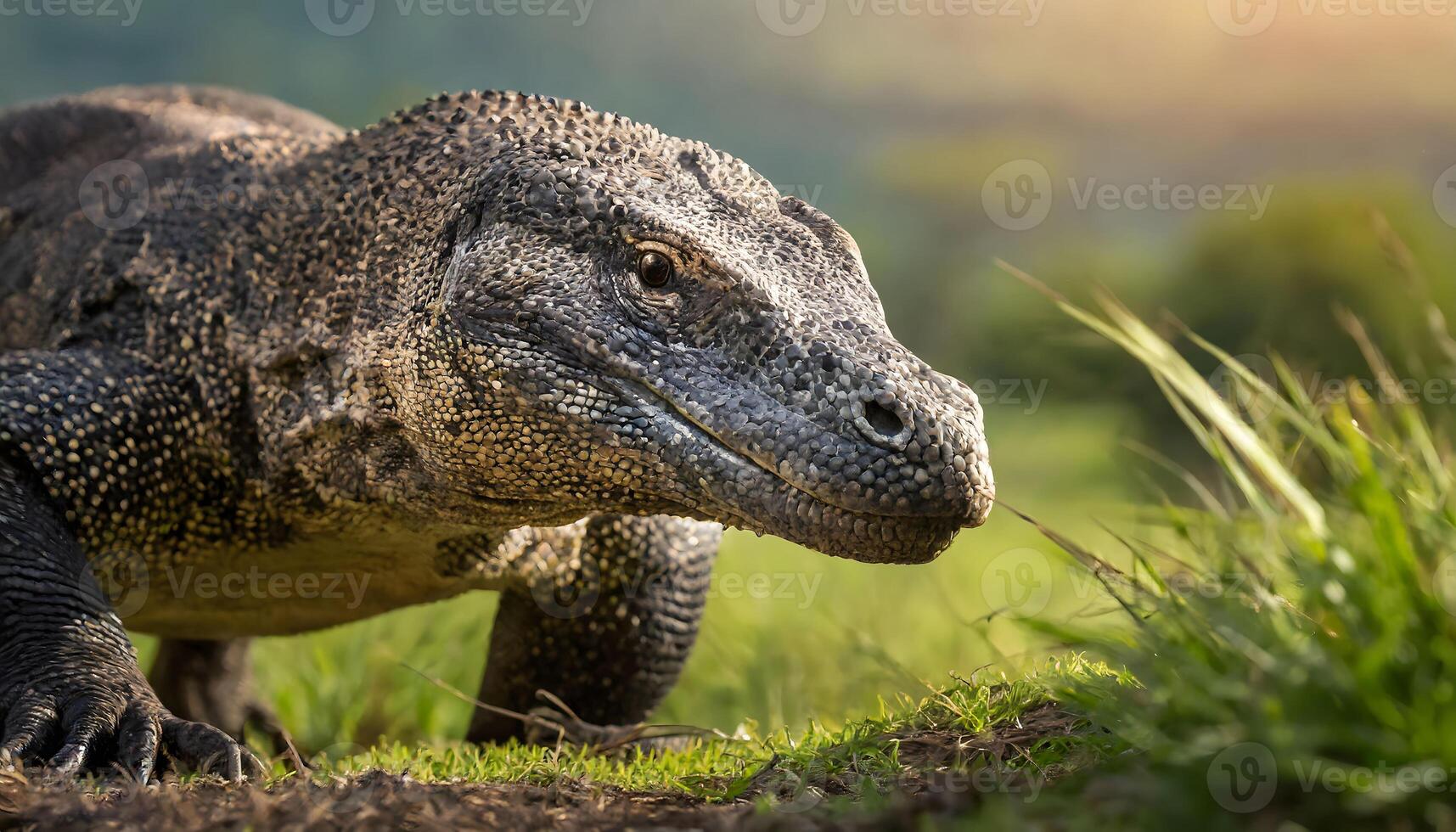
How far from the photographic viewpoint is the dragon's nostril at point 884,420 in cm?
334

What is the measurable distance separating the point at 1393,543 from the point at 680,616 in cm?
340

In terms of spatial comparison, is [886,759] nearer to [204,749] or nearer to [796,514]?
[796,514]

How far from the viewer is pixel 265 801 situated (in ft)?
9.56

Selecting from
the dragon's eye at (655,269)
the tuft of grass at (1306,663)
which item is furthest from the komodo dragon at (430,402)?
the tuft of grass at (1306,663)

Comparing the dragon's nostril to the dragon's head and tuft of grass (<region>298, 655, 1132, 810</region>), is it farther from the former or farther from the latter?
tuft of grass (<region>298, 655, 1132, 810</region>)

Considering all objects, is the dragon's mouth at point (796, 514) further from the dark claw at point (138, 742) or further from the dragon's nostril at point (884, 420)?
the dark claw at point (138, 742)

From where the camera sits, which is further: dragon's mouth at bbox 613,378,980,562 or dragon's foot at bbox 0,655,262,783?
dragon's foot at bbox 0,655,262,783

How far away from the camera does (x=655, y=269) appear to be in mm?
3838

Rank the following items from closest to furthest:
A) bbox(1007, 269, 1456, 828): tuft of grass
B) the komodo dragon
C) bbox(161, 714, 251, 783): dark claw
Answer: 1. bbox(1007, 269, 1456, 828): tuft of grass
2. the komodo dragon
3. bbox(161, 714, 251, 783): dark claw

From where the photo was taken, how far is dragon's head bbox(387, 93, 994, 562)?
3379 mm

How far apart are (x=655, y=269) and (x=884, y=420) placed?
2.79 ft

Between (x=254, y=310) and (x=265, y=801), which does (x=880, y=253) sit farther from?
(x=265, y=801)

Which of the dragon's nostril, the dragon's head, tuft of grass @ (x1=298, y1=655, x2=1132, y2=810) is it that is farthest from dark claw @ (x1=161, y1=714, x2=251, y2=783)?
the dragon's nostril

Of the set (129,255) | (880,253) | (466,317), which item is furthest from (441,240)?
(880,253)
